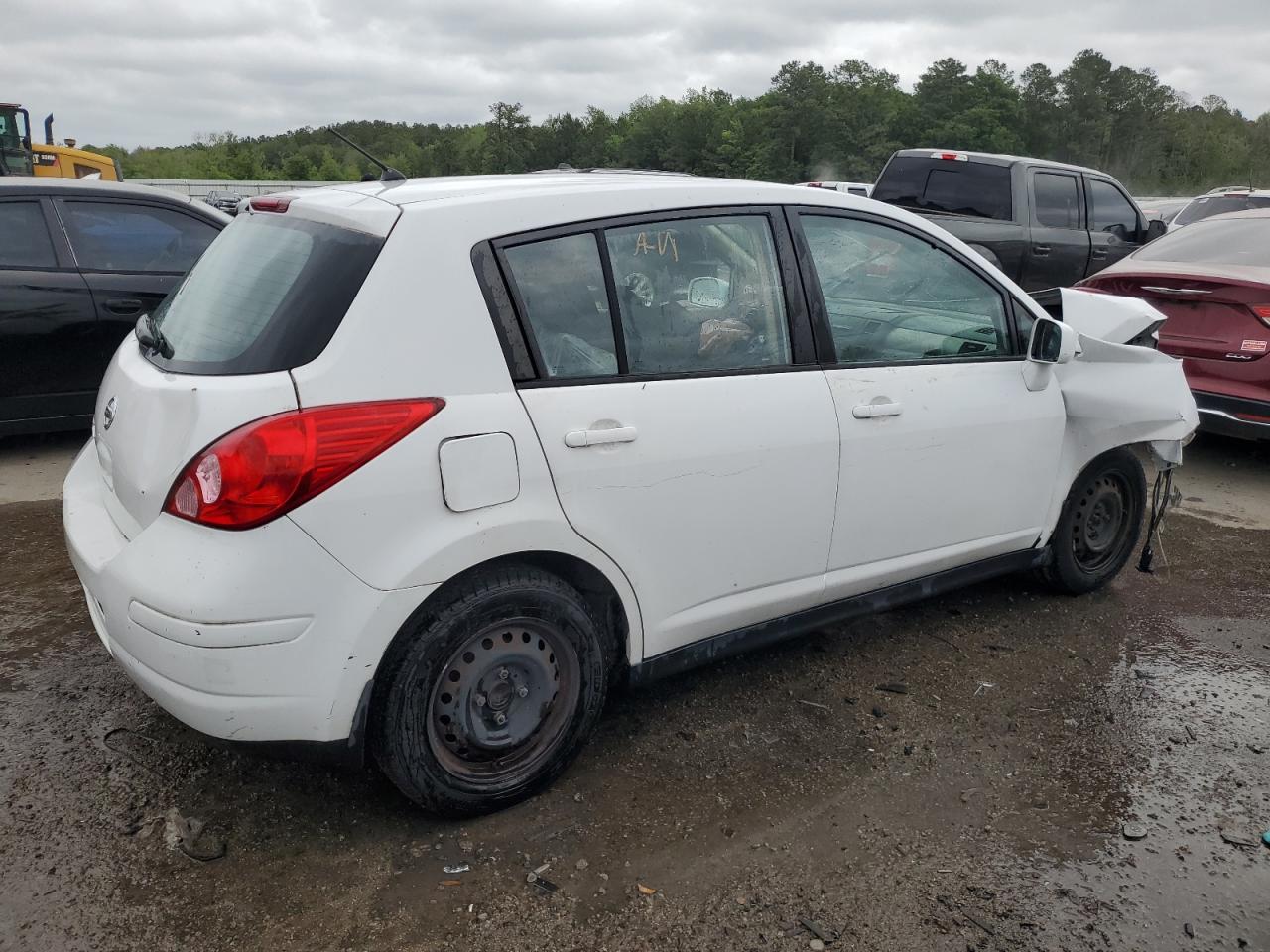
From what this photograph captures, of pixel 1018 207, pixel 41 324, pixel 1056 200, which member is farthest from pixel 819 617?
pixel 1056 200

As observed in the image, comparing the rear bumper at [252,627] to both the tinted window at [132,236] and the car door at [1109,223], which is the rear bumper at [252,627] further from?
the car door at [1109,223]

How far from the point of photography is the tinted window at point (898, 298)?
3.35m

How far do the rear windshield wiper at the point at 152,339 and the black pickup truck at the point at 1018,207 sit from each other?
770 centimetres

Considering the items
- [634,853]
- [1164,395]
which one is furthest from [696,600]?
[1164,395]

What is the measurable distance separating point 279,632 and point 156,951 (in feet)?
2.45

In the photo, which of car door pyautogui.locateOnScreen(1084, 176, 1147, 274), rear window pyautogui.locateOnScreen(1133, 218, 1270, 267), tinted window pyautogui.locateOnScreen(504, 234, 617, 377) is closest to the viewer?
tinted window pyautogui.locateOnScreen(504, 234, 617, 377)

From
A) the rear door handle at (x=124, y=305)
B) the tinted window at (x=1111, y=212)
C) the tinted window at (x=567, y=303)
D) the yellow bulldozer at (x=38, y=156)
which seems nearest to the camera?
the tinted window at (x=567, y=303)

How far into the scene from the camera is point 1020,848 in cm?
271

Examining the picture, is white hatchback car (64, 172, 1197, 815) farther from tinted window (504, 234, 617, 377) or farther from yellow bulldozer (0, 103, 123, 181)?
yellow bulldozer (0, 103, 123, 181)

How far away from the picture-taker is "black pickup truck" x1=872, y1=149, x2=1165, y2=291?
376 inches

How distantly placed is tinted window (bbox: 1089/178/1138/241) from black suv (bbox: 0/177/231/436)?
8740mm

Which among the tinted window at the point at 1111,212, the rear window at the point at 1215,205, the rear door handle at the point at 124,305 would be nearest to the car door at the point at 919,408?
the rear door handle at the point at 124,305

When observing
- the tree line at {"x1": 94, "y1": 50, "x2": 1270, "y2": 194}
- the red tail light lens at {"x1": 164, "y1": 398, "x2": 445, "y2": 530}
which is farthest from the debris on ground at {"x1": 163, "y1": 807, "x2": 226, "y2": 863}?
the tree line at {"x1": 94, "y1": 50, "x2": 1270, "y2": 194}

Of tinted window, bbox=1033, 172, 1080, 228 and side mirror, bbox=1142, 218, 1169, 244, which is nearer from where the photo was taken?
tinted window, bbox=1033, 172, 1080, 228
